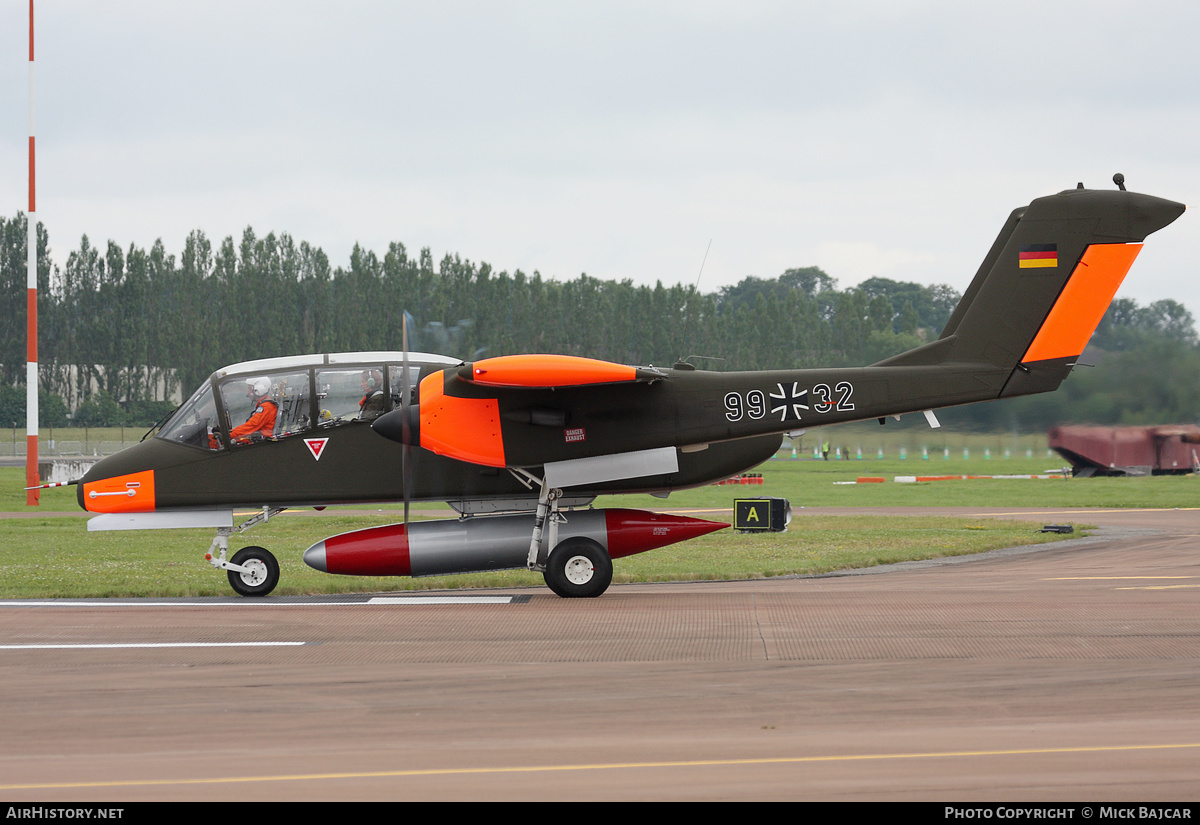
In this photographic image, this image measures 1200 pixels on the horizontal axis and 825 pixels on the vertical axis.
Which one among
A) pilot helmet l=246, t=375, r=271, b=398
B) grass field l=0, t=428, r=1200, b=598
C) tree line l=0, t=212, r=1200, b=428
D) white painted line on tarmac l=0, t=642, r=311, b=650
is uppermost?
tree line l=0, t=212, r=1200, b=428

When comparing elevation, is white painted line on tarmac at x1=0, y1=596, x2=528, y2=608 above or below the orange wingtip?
below

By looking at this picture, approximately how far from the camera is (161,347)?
245 ft

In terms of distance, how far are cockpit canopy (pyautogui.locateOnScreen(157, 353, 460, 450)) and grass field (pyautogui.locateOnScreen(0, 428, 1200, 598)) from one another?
86.2 inches

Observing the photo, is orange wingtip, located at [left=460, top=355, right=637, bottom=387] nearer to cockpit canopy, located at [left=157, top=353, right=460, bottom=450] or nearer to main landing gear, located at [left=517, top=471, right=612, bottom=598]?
main landing gear, located at [left=517, top=471, right=612, bottom=598]

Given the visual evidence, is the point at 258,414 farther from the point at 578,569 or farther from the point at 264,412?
the point at 578,569

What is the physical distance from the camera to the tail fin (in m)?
13.8

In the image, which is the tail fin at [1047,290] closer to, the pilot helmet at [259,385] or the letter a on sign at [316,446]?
the letter a on sign at [316,446]

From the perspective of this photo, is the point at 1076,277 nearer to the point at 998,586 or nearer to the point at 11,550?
the point at 998,586

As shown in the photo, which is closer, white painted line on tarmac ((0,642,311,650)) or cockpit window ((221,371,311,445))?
white painted line on tarmac ((0,642,311,650))

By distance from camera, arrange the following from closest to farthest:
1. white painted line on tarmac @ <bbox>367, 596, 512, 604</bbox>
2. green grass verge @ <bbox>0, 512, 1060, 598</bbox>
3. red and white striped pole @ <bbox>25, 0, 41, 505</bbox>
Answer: white painted line on tarmac @ <bbox>367, 596, 512, 604</bbox> < green grass verge @ <bbox>0, 512, 1060, 598</bbox> < red and white striped pole @ <bbox>25, 0, 41, 505</bbox>

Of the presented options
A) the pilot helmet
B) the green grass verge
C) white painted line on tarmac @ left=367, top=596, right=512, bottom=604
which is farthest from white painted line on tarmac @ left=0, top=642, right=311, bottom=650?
the pilot helmet

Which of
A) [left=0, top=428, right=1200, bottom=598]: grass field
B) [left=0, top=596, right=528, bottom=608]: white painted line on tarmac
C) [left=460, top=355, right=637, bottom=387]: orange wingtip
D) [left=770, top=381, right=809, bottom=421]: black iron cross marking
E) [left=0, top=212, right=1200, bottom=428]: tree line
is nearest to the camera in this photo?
[left=460, top=355, right=637, bottom=387]: orange wingtip

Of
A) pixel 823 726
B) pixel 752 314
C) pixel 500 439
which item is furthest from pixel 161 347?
pixel 823 726

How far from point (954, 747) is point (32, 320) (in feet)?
111
